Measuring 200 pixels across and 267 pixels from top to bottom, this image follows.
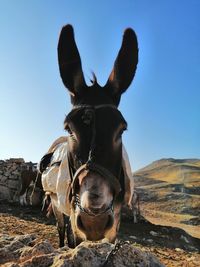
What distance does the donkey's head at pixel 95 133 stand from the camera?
280 cm

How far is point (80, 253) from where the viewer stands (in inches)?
102

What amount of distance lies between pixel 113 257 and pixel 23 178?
15.6 metres

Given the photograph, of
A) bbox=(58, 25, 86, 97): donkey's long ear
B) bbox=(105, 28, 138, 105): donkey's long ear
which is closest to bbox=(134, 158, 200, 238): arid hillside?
bbox=(105, 28, 138, 105): donkey's long ear

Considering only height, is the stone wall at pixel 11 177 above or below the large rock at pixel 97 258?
above

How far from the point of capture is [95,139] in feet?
10.0

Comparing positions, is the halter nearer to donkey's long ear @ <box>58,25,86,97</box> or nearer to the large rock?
the large rock

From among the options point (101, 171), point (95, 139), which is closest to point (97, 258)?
point (101, 171)

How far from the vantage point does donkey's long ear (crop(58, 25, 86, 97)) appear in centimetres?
367

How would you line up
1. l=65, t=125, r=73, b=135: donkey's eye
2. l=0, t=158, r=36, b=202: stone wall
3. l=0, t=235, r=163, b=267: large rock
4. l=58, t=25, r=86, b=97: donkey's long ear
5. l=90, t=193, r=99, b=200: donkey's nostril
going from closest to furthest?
l=0, t=235, r=163, b=267: large rock, l=90, t=193, r=99, b=200: donkey's nostril, l=65, t=125, r=73, b=135: donkey's eye, l=58, t=25, r=86, b=97: donkey's long ear, l=0, t=158, r=36, b=202: stone wall

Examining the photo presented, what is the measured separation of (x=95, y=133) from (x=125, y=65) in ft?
3.40

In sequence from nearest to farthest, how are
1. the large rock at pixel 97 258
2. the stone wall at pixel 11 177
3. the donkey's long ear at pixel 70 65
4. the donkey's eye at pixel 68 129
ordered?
the large rock at pixel 97 258
the donkey's eye at pixel 68 129
the donkey's long ear at pixel 70 65
the stone wall at pixel 11 177

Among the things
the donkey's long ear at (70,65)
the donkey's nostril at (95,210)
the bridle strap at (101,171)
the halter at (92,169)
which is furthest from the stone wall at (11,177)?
the donkey's nostril at (95,210)

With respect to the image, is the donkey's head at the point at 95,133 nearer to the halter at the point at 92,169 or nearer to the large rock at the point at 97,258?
the halter at the point at 92,169

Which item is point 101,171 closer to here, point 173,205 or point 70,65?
point 70,65
